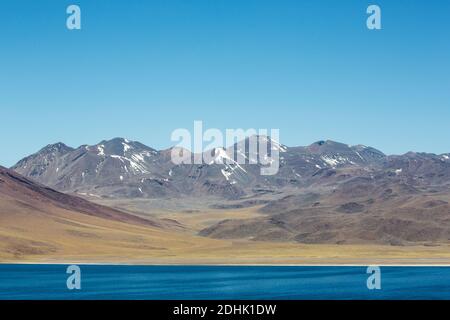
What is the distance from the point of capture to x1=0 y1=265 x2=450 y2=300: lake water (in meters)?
102

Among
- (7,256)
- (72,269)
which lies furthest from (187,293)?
(7,256)

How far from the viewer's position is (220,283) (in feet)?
417

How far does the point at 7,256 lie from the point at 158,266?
40.8 metres

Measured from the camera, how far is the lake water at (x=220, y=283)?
335ft

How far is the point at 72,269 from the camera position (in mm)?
164625

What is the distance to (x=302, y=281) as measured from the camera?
128 m
